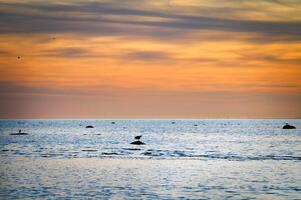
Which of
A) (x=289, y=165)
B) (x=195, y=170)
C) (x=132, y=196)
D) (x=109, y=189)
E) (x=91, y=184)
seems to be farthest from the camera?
(x=289, y=165)

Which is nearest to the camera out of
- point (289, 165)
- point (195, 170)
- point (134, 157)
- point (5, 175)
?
→ point (5, 175)

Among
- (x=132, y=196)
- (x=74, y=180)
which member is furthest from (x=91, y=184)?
(x=132, y=196)

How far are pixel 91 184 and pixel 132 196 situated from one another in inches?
340

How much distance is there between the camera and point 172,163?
73500 millimetres

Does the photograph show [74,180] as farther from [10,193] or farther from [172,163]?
[172,163]

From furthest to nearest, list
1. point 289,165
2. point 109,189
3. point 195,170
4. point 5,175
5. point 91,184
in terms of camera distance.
Result: point 289,165, point 195,170, point 5,175, point 91,184, point 109,189

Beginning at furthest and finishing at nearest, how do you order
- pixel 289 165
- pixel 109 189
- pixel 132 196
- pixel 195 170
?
pixel 289 165, pixel 195 170, pixel 109 189, pixel 132 196

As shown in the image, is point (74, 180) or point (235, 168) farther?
point (235, 168)

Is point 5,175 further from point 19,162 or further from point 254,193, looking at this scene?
point 254,193

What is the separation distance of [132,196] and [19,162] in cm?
3517

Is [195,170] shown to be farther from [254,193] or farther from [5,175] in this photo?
[5,175]

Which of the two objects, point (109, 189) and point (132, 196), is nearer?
point (132, 196)

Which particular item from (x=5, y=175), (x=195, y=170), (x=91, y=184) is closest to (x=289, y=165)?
(x=195, y=170)

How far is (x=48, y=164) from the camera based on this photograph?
71938mm
